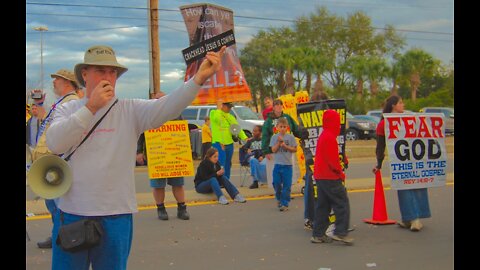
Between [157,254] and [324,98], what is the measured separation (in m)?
3.18

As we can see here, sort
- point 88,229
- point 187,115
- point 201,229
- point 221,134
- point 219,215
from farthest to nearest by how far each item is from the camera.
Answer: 1. point 187,115
2. point 221,134
3. point 219,215
4. point 201,229
5. point 88,229

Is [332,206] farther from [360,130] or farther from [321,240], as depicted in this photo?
[360,130]

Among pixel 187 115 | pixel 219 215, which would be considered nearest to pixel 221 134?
pixel 219 215

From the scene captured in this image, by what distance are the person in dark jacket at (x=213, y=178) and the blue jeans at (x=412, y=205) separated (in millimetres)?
3082

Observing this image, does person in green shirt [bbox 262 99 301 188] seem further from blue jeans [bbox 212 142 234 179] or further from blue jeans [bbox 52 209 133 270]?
blue jeans [bbox 52 209 133 270]

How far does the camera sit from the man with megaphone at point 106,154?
3.20 meters

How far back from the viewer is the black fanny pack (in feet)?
10.3

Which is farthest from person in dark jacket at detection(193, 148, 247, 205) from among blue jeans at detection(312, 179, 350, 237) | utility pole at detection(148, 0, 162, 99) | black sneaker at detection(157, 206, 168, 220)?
utility pole at detection(148, 0, 162, 99)

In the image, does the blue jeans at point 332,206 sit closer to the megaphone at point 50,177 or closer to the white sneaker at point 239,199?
the white sneaker at point 239,199

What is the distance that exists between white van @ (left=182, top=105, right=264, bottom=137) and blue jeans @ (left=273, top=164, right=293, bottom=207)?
15211 mm

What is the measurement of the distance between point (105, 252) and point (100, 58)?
1105 mm

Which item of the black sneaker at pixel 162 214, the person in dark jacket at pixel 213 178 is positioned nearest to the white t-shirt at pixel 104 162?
the black sneaker at pixel 162 214

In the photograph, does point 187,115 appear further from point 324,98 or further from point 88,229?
point 88,229

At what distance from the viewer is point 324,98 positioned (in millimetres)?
7996
